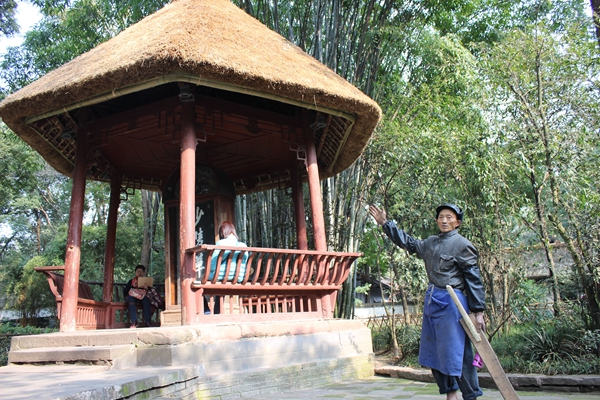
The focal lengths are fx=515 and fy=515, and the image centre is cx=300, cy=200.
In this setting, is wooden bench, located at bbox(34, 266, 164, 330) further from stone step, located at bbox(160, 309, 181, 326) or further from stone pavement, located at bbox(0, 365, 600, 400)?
stone pavement, located at bbox(0, 365, 600, 400)

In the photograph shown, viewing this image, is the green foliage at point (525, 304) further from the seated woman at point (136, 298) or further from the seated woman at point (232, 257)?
the seated woman at point (136, 298)

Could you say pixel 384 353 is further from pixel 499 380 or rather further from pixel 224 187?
pixel 499 380

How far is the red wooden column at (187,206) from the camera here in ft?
15.2


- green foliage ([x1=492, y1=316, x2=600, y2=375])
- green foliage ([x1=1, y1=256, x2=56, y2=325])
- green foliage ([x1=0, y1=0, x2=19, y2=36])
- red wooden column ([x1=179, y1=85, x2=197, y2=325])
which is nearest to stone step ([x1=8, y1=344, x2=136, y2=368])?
red wooden column ([x1=179, y1=85, x2=197, y2=325])

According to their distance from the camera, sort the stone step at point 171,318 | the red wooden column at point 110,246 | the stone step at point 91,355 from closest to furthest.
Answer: the stone step at point 91,355
the stone step at point 171,318
the red wooden column at point 110,246

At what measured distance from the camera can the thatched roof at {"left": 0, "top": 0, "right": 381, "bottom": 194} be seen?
15.3ft

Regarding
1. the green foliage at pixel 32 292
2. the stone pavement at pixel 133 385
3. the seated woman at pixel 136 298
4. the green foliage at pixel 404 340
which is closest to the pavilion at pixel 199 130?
the seated woman at pixel 136 298

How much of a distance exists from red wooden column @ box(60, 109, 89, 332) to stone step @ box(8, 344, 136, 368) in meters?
1.05

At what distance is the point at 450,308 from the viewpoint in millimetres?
3104

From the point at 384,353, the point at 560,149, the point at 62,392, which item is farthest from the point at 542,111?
the point at 62,392

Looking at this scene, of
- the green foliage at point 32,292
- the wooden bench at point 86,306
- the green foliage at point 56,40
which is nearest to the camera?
the wooden bench at point 86,306

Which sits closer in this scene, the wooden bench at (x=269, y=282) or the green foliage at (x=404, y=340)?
the wooden bench at (x=269, y=282)

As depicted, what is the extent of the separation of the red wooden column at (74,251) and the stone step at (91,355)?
1.05m

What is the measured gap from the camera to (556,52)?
632 cm
